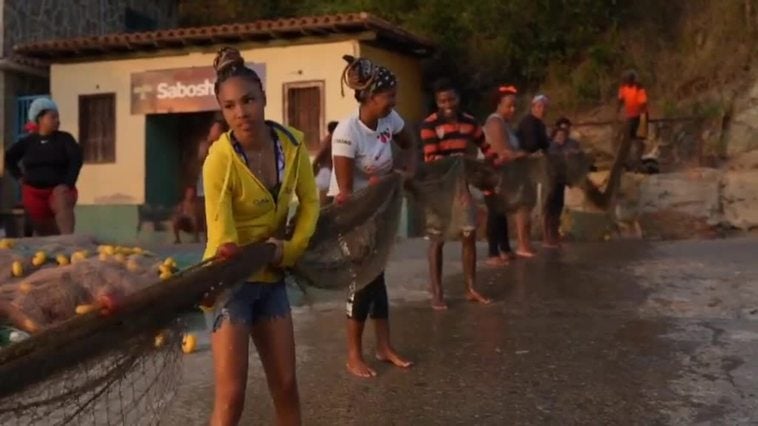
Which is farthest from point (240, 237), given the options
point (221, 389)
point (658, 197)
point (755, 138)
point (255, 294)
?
point (755, 138)

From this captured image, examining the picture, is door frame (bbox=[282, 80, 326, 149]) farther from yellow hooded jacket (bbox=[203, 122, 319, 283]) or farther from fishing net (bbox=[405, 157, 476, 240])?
yellow hooded jacket (bbox=[203, 122, 319, 283])

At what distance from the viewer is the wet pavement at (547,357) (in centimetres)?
493

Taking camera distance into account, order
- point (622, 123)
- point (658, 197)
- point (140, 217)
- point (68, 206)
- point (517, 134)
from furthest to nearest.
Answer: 1. point (140, 217)
2. point (622, 123)
3. point (658, 197)
4. point (517, 134)
5. point (68, 206)

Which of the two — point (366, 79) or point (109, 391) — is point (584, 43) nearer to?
point (366, 79)

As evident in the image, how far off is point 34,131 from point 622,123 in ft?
35.0

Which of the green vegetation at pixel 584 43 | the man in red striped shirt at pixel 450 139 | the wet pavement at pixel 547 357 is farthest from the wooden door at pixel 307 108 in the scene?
the man in red striped shirt at pixel 450 139

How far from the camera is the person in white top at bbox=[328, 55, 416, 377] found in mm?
A: 5703

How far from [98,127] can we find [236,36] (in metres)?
3.88

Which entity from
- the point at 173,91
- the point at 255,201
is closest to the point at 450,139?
the point at 255,201

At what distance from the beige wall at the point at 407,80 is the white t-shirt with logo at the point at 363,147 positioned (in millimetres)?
12317

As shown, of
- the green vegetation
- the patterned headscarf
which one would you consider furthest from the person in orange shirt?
the patterned headscarf

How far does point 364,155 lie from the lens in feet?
19.0

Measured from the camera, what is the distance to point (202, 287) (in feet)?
11.6

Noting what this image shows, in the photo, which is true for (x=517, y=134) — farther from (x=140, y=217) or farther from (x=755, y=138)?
(x=140, y=217)
